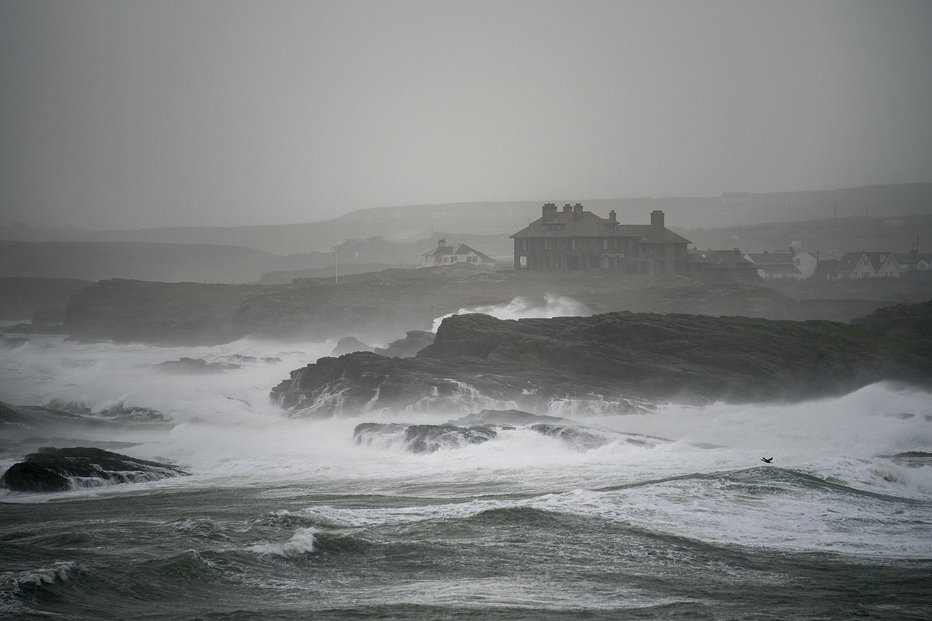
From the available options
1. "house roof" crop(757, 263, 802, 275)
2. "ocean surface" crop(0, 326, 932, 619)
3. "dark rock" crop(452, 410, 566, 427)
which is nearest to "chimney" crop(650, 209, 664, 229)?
"house roof" crop(757, 263, 802, 275)

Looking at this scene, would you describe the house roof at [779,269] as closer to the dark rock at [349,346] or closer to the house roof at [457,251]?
the house roof at [457,251]

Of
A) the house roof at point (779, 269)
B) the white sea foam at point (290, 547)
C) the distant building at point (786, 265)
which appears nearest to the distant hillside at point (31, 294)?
the distant building at point (786, 265)

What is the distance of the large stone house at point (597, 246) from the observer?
79.5 metres

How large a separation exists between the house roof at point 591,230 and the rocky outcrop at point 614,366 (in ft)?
126

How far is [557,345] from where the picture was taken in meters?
39.1

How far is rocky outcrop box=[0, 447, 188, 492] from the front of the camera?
74.6 ft

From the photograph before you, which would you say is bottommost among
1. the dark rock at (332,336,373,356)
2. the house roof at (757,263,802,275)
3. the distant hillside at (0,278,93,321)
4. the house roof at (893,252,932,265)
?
the dark rock at (332,336,373,356)

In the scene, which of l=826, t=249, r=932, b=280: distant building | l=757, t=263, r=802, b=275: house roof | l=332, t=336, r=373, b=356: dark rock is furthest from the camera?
l=757, t=263, r=802, b=275: house roof

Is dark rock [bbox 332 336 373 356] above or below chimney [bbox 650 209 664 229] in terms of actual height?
below

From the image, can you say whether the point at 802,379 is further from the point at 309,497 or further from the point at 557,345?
the point at 309,497

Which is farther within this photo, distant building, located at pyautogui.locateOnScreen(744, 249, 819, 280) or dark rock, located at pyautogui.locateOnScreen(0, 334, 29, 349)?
distant building, located at pyautogui.locateOnScreen(744, 249, 819, 280)

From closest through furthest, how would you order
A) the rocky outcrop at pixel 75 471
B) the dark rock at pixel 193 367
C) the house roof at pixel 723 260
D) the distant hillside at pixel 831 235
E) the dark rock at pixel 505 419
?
the rocky outcrop at pixel 75 471 < the dark rock at pixel 505 419 < the dark rock at pixel 193 367 < the house roof at pixel 723 260 < the distant hillside at pixel 831 235

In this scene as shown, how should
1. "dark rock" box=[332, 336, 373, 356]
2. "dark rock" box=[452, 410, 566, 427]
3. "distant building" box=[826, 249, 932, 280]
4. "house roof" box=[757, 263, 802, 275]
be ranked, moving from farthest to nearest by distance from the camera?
"house roof" box=[757, 263, 802, 275] → "distant building" box=[826, 249, 932, 280] → "dark rock" box=[332, 336, 373, 356] → "dark rock" box=[452, 410, 566, 427]

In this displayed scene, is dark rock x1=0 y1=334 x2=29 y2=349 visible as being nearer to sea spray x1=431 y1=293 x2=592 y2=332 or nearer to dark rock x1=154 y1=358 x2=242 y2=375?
dark rock x1=154 y1=358 x2=242 y2=375
